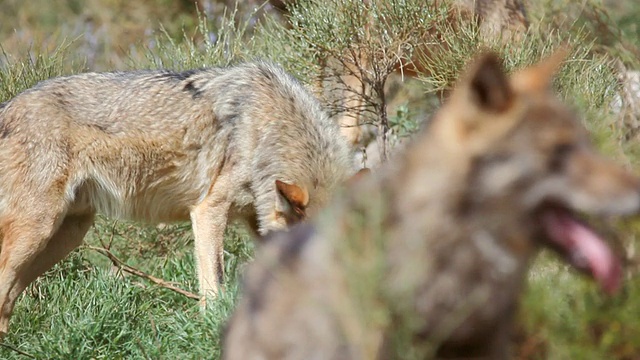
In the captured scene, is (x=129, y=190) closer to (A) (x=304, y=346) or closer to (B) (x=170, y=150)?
(B) (x=170, y=150)

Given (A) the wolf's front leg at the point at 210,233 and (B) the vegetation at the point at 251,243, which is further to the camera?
(A) the wolf's front leg at the point at 210,233

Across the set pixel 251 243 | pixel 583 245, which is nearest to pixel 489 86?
pixel 583 245

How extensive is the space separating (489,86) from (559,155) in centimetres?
34

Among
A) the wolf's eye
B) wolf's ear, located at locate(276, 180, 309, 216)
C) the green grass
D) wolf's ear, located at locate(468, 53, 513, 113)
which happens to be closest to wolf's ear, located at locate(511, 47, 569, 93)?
wolf's ear, located at locate(468, 53, 513, 113)

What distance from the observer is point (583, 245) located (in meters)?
3.32

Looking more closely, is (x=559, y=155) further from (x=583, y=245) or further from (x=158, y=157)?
(x=158, y=157)

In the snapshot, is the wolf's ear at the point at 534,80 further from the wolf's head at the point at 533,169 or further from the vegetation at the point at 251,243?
the vegetation at the point at 251,243

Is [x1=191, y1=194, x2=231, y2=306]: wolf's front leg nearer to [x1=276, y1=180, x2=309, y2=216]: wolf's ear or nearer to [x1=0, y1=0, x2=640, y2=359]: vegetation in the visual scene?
[x1=0, y1=0, x2=640, y2=359]: vegetation

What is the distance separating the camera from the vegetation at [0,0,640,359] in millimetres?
3971

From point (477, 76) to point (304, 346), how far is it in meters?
1.14

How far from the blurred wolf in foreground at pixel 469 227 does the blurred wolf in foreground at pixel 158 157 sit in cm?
342

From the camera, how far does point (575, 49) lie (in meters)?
8.31

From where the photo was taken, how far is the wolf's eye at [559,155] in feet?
10.7

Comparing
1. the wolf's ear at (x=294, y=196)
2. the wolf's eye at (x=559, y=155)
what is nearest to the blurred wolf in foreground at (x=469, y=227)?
the wolf's eye at (x=559, y=155)
